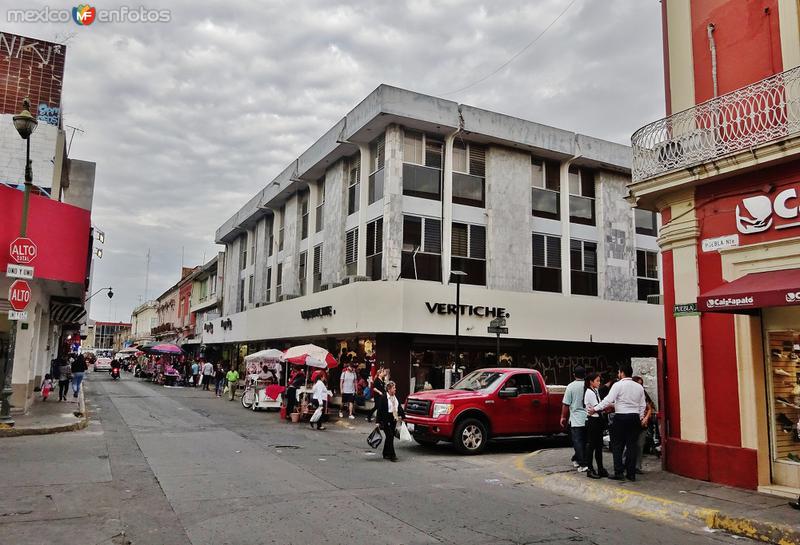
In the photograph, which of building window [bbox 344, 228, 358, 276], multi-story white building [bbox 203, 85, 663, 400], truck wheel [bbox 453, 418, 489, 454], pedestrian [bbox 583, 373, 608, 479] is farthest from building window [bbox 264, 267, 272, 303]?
pedestrian [bbox 583, 373, 608, 479]

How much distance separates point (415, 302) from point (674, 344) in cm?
1116

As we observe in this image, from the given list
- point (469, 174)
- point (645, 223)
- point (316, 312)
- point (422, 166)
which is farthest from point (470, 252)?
point (645, 223)

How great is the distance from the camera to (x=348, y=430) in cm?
1761

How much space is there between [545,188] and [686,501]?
1873 cm

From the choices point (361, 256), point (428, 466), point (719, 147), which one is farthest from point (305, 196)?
point (719, 147)

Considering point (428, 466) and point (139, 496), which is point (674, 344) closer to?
point (428, 466)

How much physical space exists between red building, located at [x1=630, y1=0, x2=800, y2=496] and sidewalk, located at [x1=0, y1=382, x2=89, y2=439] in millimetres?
13496

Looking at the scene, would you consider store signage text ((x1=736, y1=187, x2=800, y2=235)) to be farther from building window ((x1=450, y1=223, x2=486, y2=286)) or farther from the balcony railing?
building window ((x1=450, y1=223, x2=486, y2=286))

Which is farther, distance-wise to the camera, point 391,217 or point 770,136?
point 391,217

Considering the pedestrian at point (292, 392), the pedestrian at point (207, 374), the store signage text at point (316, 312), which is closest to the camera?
the pedestrian at point (292, 392)

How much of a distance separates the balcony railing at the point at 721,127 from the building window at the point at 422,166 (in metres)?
12.0

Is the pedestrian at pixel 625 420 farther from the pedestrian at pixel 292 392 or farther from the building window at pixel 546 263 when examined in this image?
the building window at pixel 546 263

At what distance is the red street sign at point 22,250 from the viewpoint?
14.2 metres

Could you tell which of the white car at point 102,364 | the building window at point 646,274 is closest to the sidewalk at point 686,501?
the building window at point 646,274
